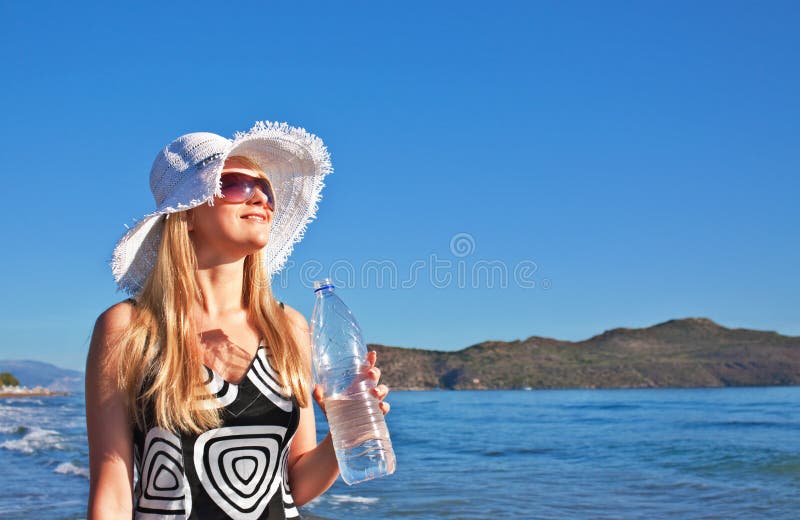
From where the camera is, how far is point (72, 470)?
14.0 metres

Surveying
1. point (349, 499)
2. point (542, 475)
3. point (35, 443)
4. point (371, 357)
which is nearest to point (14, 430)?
point (35, 443)

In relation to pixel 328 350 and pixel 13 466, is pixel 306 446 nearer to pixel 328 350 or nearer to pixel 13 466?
pixel 328 350

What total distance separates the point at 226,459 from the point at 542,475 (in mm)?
12995

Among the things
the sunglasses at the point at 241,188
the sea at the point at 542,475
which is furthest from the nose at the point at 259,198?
the sea at the point at 542,475

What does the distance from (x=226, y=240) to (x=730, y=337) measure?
104 m

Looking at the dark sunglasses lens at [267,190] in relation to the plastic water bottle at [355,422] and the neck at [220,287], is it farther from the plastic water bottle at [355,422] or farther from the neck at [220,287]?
the plastic water bottle at [355,422]

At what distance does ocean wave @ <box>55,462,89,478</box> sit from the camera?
13688mm

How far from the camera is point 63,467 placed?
566 inches

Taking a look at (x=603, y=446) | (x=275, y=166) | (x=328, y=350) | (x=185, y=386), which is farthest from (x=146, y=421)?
(x=603, y=446)

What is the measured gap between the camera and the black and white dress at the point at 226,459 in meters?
2.33

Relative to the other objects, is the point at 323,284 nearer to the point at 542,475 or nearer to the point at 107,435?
the point at 107,435

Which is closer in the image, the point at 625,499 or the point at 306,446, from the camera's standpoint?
the point at 306,446

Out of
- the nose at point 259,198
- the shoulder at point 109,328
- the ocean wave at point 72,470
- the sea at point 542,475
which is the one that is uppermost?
the nose at point 259,198

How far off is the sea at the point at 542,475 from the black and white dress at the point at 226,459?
7.21 metres
